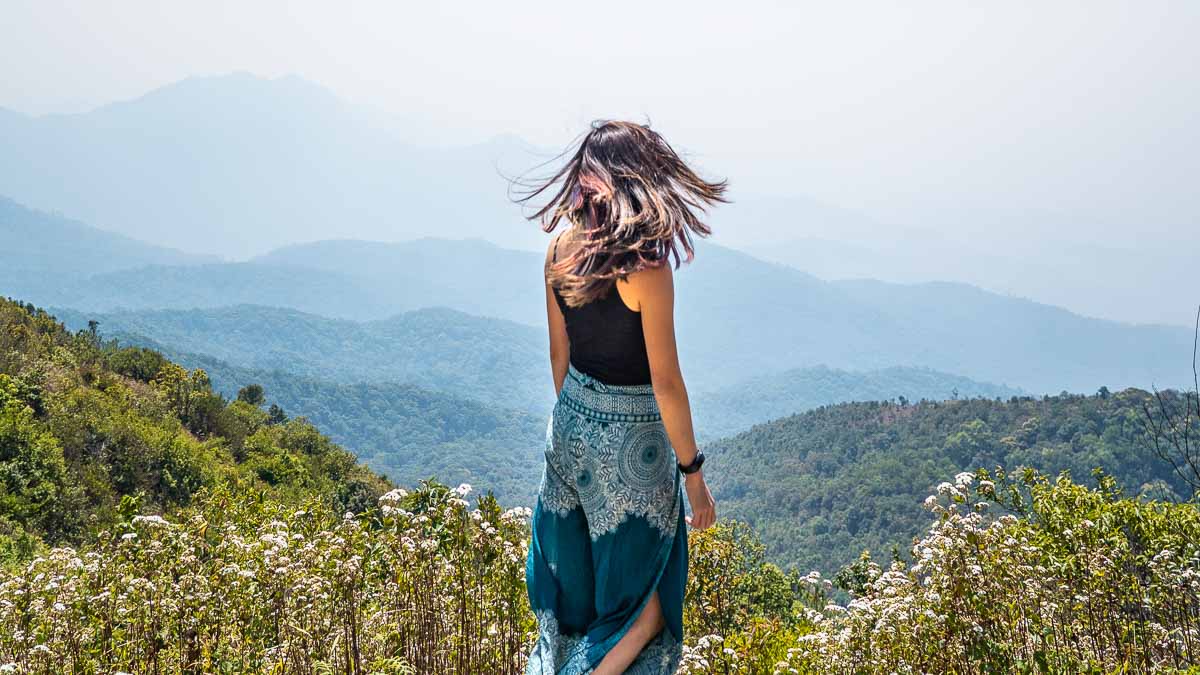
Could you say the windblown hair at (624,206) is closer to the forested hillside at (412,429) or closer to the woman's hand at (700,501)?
the woman's hand at (700,501)

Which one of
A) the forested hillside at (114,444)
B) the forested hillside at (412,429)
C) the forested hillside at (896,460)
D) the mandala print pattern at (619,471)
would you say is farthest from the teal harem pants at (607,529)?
the forested hillside at (412,429)

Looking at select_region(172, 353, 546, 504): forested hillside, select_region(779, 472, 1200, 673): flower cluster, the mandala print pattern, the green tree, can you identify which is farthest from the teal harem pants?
select_region(172, 353, 546, 504): forested hillside

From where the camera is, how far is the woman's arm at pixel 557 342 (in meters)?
3.13

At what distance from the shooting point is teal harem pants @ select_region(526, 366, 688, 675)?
9.45 ft

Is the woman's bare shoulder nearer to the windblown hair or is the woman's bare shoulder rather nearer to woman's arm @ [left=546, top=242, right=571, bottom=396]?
the windblown hair

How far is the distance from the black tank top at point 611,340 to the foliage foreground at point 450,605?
958 mm

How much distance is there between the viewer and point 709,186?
281 cm

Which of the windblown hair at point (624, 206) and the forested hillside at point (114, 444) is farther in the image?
the forested hillside at point (114, 444)

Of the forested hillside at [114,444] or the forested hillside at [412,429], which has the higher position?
the forested hillside at [114,444]

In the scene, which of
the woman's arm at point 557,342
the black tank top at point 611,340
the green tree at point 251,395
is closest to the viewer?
the black tank top at point 611,340

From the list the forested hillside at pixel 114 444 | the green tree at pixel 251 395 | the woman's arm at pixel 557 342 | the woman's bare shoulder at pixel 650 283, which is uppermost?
the woman's bare shoulder at pixel 650 283

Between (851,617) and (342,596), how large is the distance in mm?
2088

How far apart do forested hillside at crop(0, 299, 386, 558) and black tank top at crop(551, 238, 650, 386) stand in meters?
2.36

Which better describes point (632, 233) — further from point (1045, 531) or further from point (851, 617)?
point (1045, 531)
